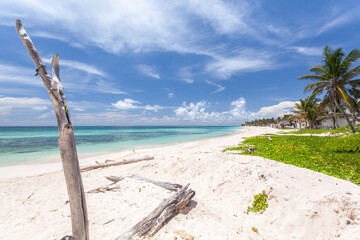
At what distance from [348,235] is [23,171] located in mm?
16746

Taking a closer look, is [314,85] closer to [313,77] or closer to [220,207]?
[313,77]

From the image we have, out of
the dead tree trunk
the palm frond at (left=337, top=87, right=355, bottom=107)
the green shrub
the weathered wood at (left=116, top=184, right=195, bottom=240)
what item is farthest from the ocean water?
the palm frond at (left=337, top=87, right=355, bottom=107)

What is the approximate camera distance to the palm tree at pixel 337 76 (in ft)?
64.7

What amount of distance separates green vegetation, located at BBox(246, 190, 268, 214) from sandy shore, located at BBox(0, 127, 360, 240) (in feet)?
0.46

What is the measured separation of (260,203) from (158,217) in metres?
3.22

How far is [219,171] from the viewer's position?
279 inches

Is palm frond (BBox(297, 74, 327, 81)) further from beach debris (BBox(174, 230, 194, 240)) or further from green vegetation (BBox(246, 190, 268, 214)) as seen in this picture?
beach debris (BBox(174, 230, 194, 240))

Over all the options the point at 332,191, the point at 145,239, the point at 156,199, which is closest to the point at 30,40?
the point at 145,239

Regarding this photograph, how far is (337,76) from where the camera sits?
20.8 metres

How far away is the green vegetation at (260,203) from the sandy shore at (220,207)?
0.46 feet

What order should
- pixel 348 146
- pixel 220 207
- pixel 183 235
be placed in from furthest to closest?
pixel 348 146 < pixel 220 207 < pixel 183 235

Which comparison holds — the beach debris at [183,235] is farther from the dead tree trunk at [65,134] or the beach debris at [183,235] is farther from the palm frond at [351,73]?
the palm frond at [351,73]

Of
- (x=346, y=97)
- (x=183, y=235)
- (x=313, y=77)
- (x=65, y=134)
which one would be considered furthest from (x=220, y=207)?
(x=313, y=77)

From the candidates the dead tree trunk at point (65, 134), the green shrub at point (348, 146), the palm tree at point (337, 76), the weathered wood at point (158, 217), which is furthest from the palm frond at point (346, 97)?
the dead tree trunk at point (65, 134)
